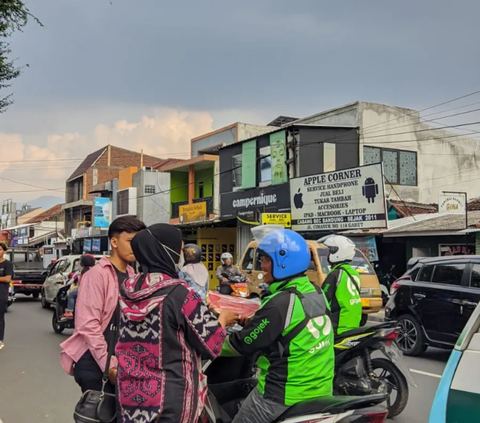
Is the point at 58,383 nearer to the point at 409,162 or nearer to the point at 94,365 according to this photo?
the point at 94,365

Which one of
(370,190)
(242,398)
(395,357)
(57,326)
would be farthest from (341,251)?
(370,190)

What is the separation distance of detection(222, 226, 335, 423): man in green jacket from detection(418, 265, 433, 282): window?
6.52m

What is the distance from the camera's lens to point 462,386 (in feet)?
7.76

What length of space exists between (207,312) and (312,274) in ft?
33.2

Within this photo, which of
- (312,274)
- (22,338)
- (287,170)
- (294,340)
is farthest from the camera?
A: (287,170)

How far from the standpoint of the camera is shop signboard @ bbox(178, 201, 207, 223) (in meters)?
28.3

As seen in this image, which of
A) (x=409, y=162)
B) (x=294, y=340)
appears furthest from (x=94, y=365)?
(x=409, y=162)

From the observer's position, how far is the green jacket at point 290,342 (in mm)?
2770

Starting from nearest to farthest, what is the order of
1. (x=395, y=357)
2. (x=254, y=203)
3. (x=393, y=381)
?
(x=395, y=357)
(x=393, y=381)
(x=254, y=203)

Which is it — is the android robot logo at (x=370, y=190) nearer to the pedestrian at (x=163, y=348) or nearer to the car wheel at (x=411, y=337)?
the car wheel at (x=411, y=337)

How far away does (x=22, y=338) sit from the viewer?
1135cm

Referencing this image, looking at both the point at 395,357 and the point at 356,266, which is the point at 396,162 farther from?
the point at 395,357

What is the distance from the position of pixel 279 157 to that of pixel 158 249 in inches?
823

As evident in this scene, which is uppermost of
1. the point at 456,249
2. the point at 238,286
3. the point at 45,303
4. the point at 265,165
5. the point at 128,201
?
the point at 265,165
